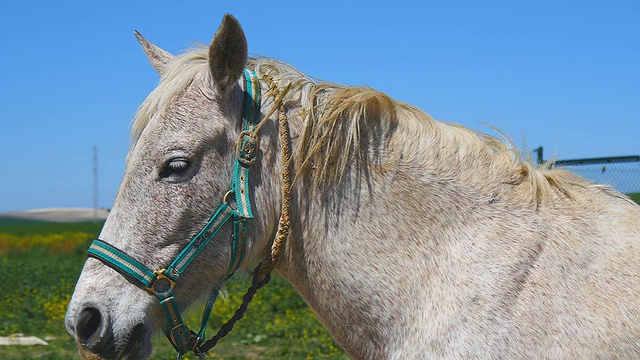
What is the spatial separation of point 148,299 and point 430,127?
1062 mm

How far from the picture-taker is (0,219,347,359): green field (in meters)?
7.48

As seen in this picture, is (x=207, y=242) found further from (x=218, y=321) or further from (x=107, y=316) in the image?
(x=218, y=321)

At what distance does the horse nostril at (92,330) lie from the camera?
2113mm

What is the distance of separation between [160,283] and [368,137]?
0.81m

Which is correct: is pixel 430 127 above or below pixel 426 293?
above

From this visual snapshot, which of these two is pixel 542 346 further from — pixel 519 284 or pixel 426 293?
pixel 426 293

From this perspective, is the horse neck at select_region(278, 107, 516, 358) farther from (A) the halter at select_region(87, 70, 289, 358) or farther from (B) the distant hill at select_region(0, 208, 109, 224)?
(B) the distant hill at select_region(0, 208, 109, 224)

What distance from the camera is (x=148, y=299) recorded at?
7.15ft

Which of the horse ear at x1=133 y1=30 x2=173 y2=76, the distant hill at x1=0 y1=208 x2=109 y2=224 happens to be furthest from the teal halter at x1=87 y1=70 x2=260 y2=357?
the distant hill at x1=0 y1=208 x2=109 y2=224

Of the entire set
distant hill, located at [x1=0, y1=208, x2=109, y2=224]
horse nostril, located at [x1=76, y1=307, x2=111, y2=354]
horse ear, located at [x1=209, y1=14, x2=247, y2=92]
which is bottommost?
distant hill, located at [x1=0, y1=208, x2=109, y2=224]

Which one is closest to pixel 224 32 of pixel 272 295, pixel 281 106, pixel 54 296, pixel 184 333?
pixel 281 106

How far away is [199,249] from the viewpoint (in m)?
2.21

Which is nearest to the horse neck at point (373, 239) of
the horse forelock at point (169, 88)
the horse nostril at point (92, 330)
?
the horse forelock at point (169, 88)

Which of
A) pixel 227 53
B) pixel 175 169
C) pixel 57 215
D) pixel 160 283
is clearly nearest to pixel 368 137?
pixel 227 53
